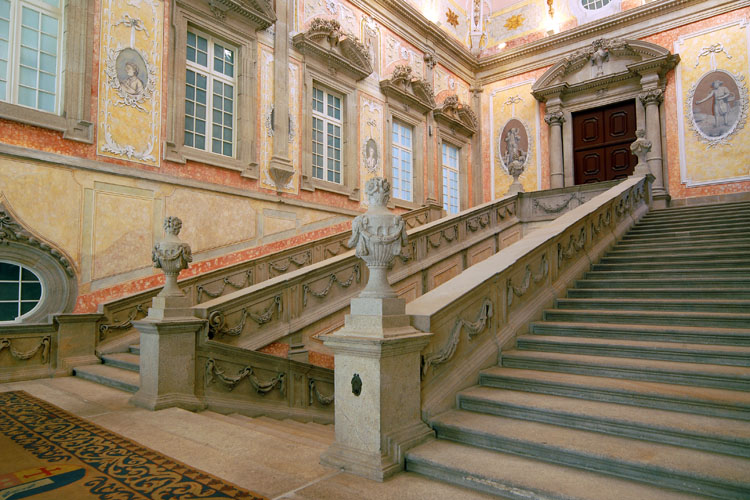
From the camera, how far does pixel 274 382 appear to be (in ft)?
19.0

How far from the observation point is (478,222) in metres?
10.3

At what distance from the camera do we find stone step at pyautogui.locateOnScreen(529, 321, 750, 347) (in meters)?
4.09

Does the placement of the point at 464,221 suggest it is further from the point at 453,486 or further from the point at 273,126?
the point at 453,486

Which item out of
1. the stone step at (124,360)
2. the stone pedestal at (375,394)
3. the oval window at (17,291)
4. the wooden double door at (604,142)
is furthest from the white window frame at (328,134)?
the stone pedestal at (375,394)

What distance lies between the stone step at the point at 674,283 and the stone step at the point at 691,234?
7.23ft

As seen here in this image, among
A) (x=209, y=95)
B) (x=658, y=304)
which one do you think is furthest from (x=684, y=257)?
(x=209, y=95)

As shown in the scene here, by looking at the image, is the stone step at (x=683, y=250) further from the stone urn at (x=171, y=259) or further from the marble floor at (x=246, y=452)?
the stone urn at (x=171, y=259)

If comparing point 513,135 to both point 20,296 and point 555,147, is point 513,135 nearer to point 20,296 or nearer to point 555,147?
point 555,147

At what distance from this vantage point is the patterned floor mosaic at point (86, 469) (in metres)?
2.71

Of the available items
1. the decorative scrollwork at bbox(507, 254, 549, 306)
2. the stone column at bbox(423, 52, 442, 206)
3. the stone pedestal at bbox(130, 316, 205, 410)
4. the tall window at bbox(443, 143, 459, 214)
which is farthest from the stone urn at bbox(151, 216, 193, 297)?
the tall window at bbox(443, 143, 459, 214)

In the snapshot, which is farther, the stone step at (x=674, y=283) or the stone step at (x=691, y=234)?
the stone step at (x=691, y=234)

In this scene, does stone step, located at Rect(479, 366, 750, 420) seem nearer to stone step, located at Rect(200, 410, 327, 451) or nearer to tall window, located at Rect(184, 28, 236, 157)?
stone step, located at Rect(200, 410, 327, 451)

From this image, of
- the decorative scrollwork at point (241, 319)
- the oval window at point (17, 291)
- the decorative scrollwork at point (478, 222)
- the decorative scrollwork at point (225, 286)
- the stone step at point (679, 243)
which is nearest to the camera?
the decorative scrollwork at point (241, 319)

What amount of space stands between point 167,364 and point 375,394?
2.62m
